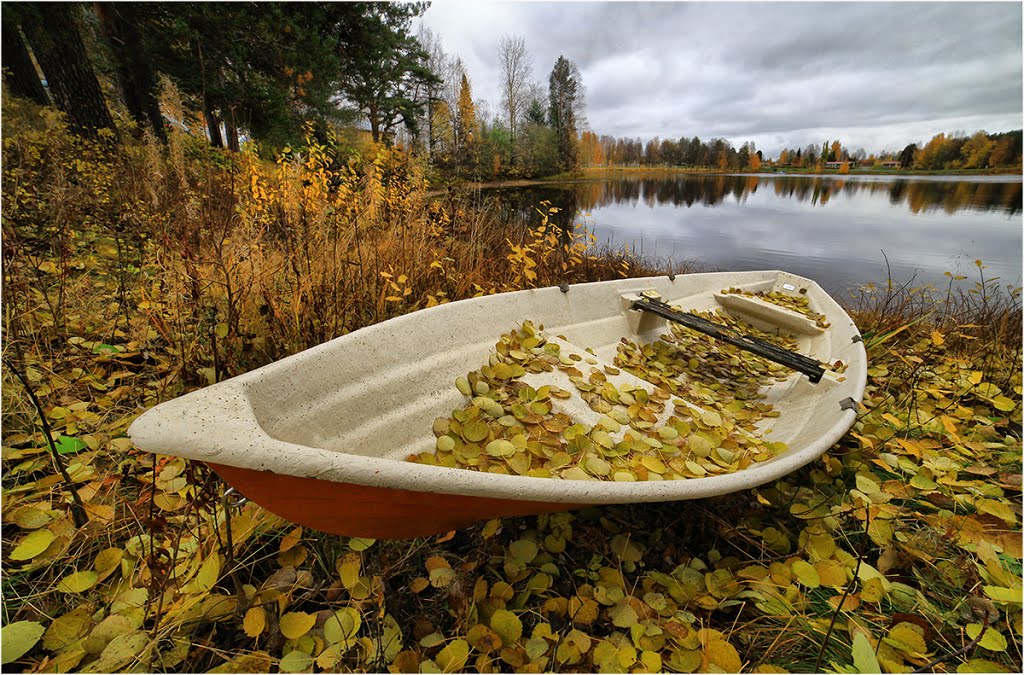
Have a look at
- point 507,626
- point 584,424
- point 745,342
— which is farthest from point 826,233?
point 507,626

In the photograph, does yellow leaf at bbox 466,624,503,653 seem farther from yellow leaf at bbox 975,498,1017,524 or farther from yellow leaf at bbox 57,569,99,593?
yellow leaf at bbox 975,498,1017,524

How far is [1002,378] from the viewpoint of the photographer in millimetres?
2754

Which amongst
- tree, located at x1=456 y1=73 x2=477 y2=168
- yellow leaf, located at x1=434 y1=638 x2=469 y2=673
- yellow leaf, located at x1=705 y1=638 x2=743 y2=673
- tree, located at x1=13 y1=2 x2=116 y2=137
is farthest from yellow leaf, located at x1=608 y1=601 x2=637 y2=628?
tree, located at x1=456 y1=73 x2=477 y2=168

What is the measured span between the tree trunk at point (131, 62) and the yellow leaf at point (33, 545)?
549 cm

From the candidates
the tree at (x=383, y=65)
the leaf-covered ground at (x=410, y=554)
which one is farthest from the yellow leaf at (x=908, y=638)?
the tree at (x=383, y=65)

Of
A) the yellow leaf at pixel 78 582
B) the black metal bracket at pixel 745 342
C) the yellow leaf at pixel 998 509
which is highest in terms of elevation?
the black metal bracket at pixel 745 342

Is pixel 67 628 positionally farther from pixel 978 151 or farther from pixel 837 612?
pixel 978 151

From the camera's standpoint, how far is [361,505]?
104cm

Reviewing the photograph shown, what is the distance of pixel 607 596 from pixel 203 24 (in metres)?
7.83

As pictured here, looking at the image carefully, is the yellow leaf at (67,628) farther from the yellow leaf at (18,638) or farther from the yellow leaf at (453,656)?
the yellow leaf at (453,656)

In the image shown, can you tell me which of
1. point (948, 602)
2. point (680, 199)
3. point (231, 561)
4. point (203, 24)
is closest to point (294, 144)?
point (203, 24)

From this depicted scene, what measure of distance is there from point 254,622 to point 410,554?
1.60 ft

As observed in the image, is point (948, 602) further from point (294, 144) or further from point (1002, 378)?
point (294, 144)

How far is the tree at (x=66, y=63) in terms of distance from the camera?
14.8ft
